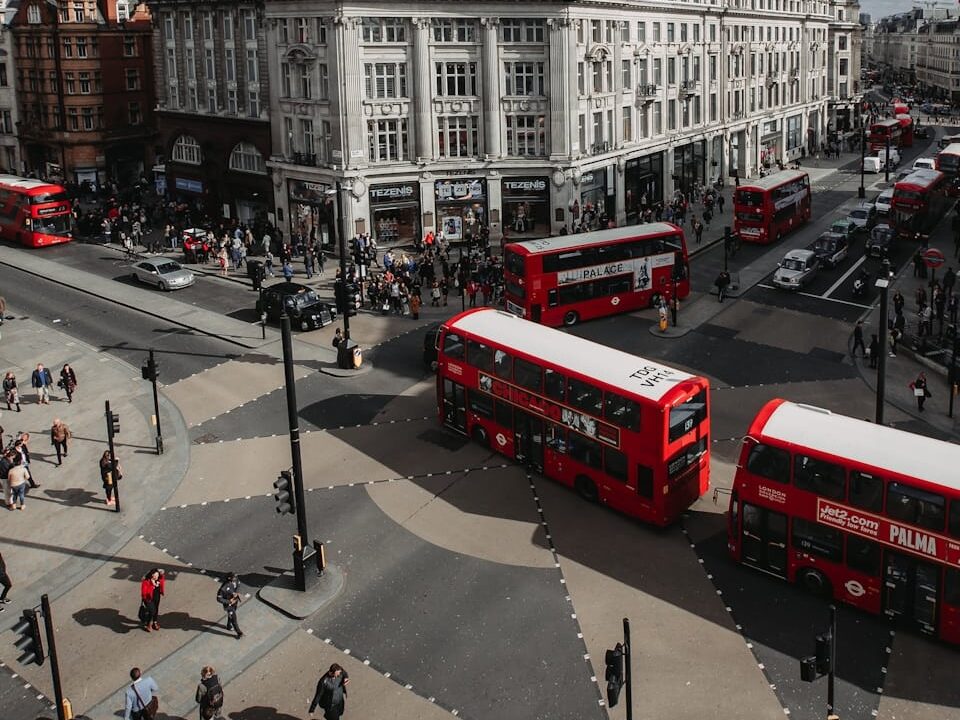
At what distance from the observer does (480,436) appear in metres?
32.5

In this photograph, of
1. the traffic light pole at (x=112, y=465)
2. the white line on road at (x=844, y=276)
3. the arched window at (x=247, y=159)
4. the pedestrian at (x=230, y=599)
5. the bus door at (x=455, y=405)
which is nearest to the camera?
the pedestrian at (x=230, y=599)

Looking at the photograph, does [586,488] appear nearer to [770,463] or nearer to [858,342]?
[770,463]

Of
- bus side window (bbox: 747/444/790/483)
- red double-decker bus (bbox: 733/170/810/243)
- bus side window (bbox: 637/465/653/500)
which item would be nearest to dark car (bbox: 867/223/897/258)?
red double-decker bus (bbox: 733/170/810/243)

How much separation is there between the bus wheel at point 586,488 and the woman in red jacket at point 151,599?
1187cm

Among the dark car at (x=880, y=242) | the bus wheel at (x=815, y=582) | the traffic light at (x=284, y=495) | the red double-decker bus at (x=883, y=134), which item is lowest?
the bus wheel at (x=815, y=582)

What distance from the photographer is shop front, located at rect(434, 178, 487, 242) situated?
6172 centimetres

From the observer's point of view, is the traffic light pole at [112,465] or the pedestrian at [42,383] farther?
the pedestrian at [42,383]

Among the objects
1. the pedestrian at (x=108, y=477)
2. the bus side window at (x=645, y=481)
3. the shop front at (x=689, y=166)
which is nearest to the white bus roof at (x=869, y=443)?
the bus side window at (x=645, y=481)

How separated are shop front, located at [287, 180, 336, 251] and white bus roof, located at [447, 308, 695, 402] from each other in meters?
30.3

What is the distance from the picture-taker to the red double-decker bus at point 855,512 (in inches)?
835

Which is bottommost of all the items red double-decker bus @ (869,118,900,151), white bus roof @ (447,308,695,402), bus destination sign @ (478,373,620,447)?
bus destination sign @ (478,373,620,447)

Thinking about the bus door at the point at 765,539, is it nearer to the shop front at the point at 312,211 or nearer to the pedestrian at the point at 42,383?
the pedestrian at the point at 42,383

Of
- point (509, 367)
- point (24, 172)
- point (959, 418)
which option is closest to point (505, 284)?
point (509, 367)

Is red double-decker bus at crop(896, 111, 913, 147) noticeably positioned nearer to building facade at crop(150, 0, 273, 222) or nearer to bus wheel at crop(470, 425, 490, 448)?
building facade at crop(150, 0, 273, 222)
